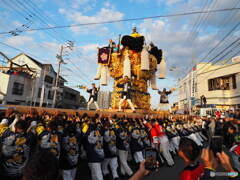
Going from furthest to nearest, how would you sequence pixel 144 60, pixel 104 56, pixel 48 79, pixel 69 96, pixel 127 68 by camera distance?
1. pixel 69 96
2. pixel 48 79
3. pixel 104 56
4. pixel 144 60
5. pixel 127 68

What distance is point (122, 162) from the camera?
5332 mm

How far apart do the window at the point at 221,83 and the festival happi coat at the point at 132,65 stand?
19.7m

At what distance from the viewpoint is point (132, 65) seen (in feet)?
58.8

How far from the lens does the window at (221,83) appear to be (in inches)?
1208

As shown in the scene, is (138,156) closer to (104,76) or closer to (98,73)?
(104,76)

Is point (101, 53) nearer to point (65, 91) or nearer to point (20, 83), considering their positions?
point (20, 83)

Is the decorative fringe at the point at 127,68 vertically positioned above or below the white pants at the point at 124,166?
above

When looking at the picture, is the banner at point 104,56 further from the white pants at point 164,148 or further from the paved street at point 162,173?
the paved street at point 162,173

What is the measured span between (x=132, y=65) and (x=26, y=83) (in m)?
21.2

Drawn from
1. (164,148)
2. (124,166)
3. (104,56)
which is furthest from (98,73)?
(124,166)

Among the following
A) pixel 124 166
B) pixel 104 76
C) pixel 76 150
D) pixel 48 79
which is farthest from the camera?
pixel 48 79

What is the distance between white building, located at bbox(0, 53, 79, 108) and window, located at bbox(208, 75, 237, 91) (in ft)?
106

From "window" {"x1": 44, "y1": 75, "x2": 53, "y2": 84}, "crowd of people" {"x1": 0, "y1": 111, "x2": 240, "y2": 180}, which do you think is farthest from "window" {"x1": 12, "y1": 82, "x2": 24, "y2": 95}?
"crowd of people" {"x1": 0, "y1": 111, "x2": 240, "y2": 180}

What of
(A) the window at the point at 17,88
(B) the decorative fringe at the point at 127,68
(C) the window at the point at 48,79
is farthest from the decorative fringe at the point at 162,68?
(C) the window at the point at 48,79
